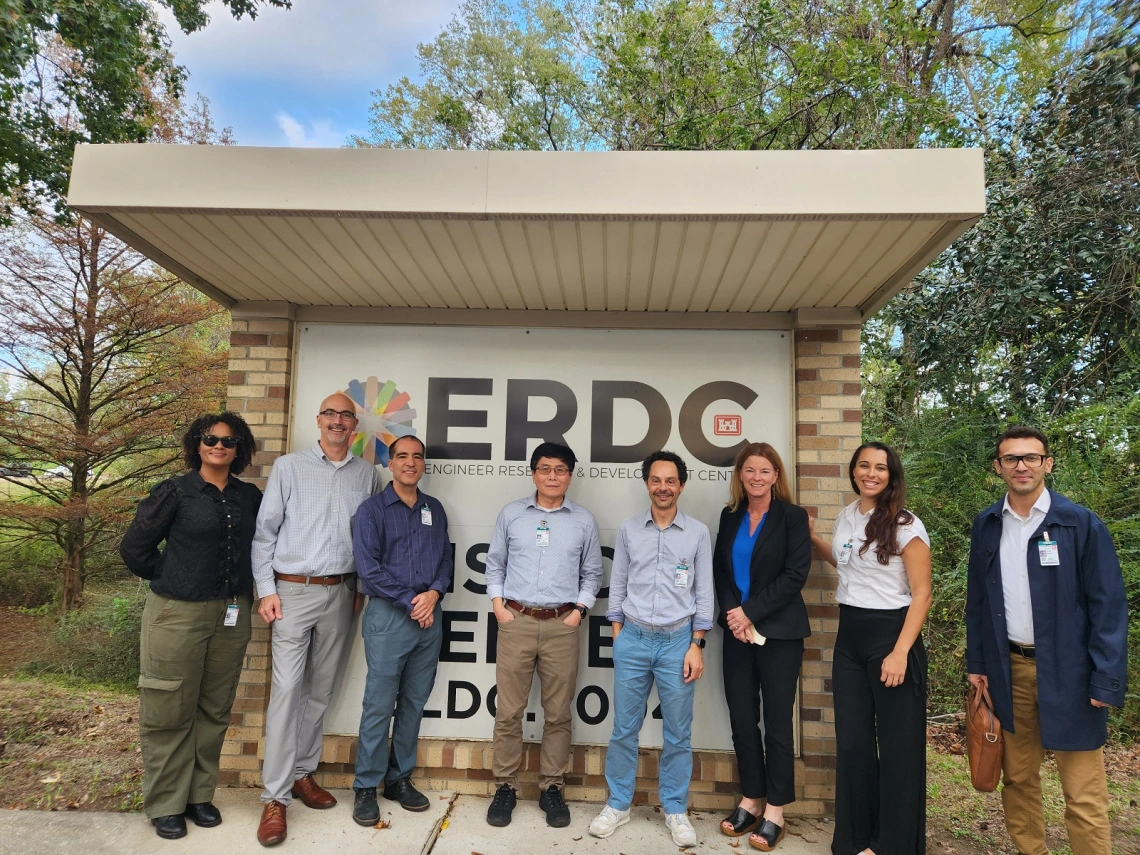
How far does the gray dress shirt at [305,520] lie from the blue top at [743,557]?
190 cm

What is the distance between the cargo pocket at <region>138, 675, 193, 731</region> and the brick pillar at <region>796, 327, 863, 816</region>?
3.04 m

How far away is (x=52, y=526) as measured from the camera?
312 inches

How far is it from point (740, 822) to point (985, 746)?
117 cm

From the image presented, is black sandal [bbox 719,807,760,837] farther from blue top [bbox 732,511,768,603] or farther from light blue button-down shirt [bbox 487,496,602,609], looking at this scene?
light blue button-down shirt [bbox 487,496,602,609]

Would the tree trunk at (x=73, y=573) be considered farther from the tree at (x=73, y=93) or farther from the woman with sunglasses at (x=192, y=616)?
the woman with sunglasses at (x=192, y=616)

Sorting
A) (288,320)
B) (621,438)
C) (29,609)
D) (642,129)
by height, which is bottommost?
(29,609)

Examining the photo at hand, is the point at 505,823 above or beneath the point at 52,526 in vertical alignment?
beneath

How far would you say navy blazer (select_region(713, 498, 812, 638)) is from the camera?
3.14 meters

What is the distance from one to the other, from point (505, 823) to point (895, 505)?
2.36 meters

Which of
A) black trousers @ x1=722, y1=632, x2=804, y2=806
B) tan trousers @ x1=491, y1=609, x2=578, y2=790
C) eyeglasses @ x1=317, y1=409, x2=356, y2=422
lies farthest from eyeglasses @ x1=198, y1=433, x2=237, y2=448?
black trousers @ x1=722, y1=632, x2=804, y2=806

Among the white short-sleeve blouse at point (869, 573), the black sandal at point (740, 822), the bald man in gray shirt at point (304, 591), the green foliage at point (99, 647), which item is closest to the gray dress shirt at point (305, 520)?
the bald man in gray shirt at point (304, 591)

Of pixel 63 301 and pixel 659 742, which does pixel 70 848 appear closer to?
pixel 659 742

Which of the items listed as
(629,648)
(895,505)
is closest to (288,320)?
(629,648)

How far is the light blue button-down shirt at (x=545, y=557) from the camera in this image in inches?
131
